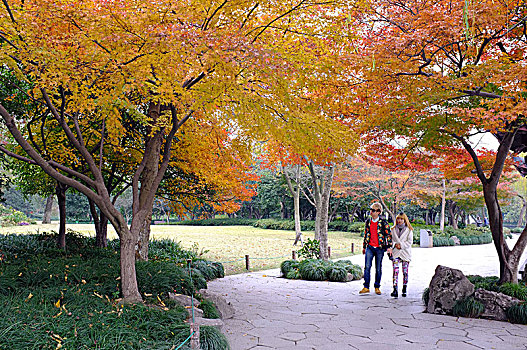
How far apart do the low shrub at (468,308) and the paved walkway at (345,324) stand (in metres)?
0.19

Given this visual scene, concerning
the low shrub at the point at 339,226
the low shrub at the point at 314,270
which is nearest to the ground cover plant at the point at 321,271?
the low shrub at the point at 314,270

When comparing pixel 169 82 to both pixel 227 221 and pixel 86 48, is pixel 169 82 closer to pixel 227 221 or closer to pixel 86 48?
pixel 86 48

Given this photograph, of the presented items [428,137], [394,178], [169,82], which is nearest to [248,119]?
[169,82]

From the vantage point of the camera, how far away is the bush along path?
3682 mm

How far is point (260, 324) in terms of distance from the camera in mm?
5707

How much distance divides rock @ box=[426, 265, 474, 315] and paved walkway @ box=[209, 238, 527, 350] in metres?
0.22

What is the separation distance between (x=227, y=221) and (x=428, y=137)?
3864 centimetres

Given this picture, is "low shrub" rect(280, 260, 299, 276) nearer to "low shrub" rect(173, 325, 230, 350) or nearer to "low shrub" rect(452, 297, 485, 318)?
"low shrub" rect(452, 297, 485, 318)

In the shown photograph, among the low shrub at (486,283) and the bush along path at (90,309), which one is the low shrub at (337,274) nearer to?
the low shrub at (486,283)

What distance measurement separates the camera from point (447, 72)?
7.11 metres

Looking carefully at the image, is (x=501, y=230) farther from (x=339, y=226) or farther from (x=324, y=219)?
(x=339, y=226)

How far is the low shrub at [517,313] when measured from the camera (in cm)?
576

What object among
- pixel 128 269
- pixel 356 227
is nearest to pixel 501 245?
pixel 128 269

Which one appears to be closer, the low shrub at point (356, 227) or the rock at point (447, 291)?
the rock at point (447, 291)
